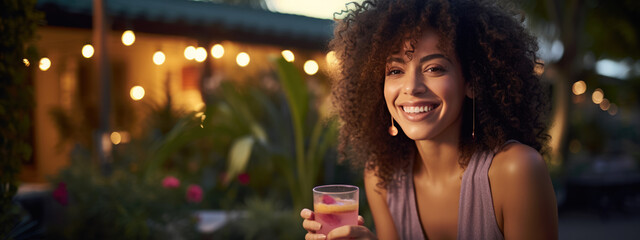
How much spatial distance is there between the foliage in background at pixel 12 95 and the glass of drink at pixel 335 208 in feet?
4.26

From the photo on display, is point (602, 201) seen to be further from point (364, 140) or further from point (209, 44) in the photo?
point (364, 140)

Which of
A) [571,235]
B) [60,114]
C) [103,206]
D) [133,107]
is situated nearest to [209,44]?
[133,107]

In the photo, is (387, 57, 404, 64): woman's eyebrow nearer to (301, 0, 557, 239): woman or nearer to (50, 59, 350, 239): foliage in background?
(301, 0, 557, 239): woman

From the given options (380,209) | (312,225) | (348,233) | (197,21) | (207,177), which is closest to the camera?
(348,233)

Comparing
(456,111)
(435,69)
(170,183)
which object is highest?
(435,69)

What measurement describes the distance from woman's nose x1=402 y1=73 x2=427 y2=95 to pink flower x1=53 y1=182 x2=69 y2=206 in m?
2.78

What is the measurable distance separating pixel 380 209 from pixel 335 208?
530mm

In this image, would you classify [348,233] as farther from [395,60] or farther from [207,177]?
[207,177]

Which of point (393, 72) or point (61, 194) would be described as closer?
point (393, 72)

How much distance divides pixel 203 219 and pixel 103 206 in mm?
899

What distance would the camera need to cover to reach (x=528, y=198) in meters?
1.56

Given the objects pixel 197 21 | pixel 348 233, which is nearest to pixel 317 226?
pixel 348 233

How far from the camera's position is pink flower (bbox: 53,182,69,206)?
11.3ft

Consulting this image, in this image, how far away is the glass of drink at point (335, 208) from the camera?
5.09 ft
